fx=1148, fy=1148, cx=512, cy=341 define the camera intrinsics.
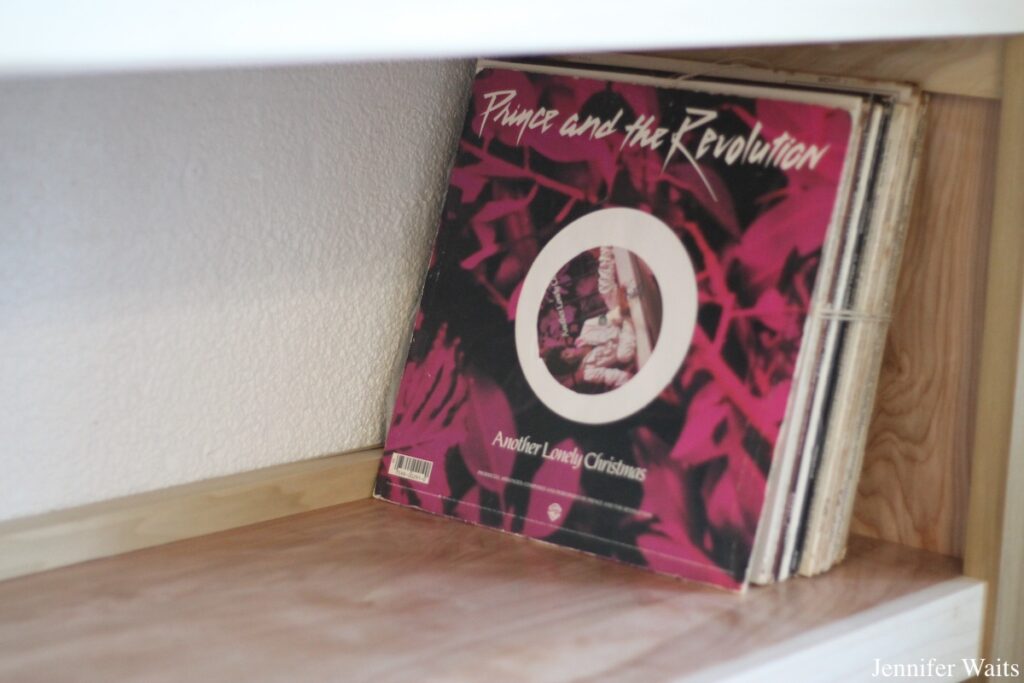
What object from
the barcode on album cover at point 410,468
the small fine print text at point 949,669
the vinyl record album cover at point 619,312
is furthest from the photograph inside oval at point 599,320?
the small fine print text at point 949,669

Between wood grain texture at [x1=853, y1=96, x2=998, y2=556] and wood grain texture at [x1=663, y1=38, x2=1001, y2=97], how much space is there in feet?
0.05

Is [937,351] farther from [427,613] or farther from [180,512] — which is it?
[180,512]

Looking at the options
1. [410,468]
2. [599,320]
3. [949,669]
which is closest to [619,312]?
[599,320]

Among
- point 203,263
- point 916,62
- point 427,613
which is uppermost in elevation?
point 916,62

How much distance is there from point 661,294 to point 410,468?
24cm

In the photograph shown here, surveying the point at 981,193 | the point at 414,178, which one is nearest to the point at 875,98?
the point at 981,193

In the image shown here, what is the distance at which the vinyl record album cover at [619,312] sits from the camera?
0.73m

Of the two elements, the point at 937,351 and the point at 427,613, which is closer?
the point at 427,613

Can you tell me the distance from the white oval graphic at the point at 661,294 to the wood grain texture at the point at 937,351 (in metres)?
0.17

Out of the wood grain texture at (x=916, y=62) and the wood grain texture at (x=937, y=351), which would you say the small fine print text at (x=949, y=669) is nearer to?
the wood grain texture at (x=937, y=351)

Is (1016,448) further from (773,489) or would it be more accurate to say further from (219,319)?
(219,319)

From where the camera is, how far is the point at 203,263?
793 mm

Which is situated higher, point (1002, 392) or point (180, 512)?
Result: point (1002, 392)

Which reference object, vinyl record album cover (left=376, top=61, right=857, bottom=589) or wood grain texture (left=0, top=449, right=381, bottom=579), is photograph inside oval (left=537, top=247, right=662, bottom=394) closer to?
vinyl record album cover (left=376, top=61, right=857, bottom=589)
